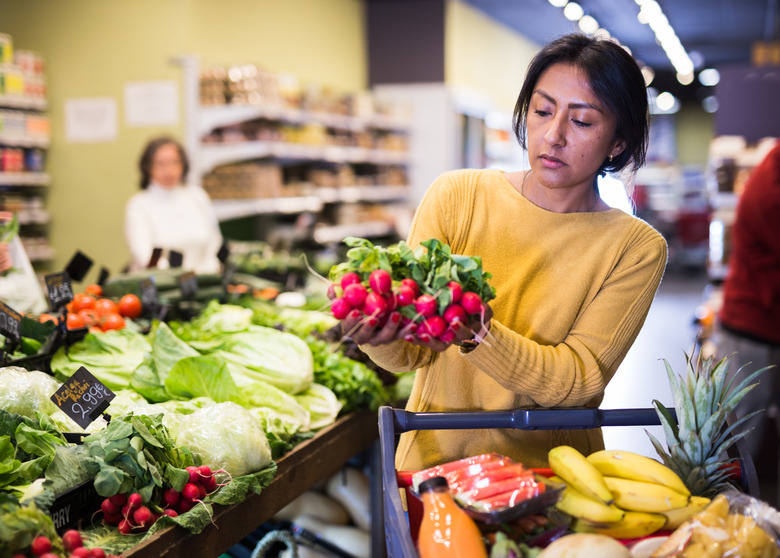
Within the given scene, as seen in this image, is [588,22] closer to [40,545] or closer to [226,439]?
[226,439]

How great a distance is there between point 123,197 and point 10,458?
5.13 meters

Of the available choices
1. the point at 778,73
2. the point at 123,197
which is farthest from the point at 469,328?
the point at 123,197

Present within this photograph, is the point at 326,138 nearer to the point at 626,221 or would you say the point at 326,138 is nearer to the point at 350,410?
the point at 350,410

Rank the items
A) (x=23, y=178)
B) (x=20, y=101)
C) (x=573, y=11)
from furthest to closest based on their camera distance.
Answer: (x=573, y=11), (x=23, y=178), (x=20, y=101)

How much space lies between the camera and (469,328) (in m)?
1.32

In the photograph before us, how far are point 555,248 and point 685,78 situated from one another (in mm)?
18313

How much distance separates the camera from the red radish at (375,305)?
1.22 metres

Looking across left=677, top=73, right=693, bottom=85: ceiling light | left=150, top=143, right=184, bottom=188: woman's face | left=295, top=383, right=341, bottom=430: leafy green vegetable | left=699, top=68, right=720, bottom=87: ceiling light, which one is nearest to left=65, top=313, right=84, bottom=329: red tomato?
left=295, top=383, right=341, bottom=430: leafy green vegetable

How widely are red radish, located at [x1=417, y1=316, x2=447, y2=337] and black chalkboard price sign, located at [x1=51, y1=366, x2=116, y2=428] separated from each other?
83 centimetres

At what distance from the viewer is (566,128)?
1614 millimetres

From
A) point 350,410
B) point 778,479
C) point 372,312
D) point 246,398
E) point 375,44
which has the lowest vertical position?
point 778,479

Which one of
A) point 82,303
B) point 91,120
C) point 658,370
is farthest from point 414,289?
point 658,370

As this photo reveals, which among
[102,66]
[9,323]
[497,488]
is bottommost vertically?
[497,488]

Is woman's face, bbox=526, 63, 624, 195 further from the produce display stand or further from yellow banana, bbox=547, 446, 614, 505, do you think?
the produce display stand
